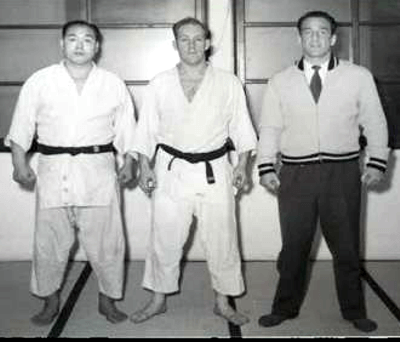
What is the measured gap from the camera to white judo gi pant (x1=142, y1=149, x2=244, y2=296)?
297cm

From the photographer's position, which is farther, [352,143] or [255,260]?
[255,260]

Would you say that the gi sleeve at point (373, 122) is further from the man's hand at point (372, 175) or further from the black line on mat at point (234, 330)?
the black line on mat at point (234, 330)

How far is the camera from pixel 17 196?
4125mm

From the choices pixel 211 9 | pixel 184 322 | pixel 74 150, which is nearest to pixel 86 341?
pixel 184 322

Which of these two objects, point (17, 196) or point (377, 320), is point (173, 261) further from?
point (17, 196)

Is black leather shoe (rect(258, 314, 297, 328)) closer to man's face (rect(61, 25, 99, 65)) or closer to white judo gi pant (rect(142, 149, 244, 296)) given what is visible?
white judo gi pant (rect(142, 149, 244, 296))

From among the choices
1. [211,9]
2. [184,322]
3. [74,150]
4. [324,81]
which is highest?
[211,9]

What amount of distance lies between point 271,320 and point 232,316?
→ 0.65 feet

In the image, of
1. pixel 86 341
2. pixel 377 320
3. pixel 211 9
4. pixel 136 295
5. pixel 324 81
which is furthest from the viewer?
pixel 211 9

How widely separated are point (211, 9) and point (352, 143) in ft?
5.05

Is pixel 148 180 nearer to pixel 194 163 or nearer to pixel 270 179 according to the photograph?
pixel 194 163

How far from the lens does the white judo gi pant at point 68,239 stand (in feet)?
9.82

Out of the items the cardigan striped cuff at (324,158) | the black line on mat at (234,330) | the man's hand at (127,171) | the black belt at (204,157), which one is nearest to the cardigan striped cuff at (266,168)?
the cardigan striped cuff at (324,158)

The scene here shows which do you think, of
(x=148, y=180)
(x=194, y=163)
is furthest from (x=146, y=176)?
(x=194, y=163)
